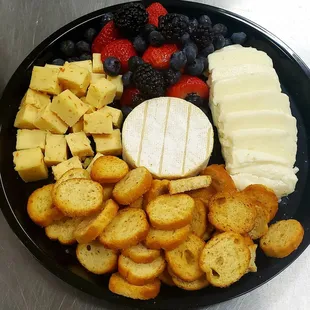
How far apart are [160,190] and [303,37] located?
150 cm

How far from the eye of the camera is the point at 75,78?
2303 millimetres

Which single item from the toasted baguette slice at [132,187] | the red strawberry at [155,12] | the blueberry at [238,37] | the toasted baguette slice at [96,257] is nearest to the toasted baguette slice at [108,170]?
the toasted baguette slice at [132,187]

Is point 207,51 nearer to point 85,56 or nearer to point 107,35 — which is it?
point 107,35

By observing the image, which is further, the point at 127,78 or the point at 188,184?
the point at 127,78

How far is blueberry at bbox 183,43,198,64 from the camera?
2311mm

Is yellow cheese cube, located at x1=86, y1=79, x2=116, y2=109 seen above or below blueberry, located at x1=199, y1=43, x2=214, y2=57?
below

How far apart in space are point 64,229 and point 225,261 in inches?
26.4

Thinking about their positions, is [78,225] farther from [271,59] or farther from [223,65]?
[271,59]

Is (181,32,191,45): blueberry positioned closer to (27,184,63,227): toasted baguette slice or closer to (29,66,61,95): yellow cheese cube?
(29,66,61,95): yellow cheese cube

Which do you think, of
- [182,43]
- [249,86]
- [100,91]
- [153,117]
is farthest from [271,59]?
[100,91]

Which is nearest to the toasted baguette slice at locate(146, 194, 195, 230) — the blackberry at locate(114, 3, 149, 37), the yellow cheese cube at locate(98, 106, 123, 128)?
the yellow cheese cube at locate(98, 106, 123, 128)

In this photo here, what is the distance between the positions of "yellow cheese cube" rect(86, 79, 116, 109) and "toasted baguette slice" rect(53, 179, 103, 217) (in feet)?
1.55

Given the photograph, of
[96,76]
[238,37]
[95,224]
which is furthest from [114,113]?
[238,37]

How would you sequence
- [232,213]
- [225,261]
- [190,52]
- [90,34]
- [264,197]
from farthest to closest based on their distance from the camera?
[90,34] → [190,52] → [264,197] → [232,213] → [225,261]
